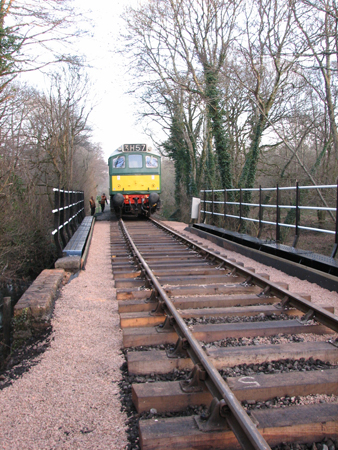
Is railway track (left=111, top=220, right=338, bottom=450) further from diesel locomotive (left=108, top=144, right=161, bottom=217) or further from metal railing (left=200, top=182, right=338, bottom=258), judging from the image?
diesel locomotive (left=108, top=144, right=161, bottom=217)

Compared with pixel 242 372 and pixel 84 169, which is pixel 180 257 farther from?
pixel 84 169

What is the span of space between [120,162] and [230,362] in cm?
1513

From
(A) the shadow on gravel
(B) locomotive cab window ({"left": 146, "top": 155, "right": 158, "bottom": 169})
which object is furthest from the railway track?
(B) locomotive cab window ({"left": 146, "top": 155, "right": 158, "bottom": 169})

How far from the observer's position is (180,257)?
7715 mm

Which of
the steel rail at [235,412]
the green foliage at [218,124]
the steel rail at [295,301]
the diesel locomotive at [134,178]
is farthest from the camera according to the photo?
the diesel locomotive at [134,178]

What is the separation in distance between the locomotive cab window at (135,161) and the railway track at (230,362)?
12424 mm

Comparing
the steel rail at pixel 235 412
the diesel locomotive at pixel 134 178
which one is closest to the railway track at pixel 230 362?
the steel rail at pixel 235 412

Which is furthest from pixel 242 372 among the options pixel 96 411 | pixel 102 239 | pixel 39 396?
pixel 102 239

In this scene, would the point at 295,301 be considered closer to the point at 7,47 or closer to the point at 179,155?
the point at 7,47

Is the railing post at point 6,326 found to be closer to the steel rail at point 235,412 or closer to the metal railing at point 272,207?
the steel rail at point 235,412

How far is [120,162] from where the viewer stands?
17.4 metres

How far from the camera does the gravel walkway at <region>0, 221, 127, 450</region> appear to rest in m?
2.35

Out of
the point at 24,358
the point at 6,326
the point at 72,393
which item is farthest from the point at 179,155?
the point at 72,393

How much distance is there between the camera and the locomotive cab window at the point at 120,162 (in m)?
17.4
